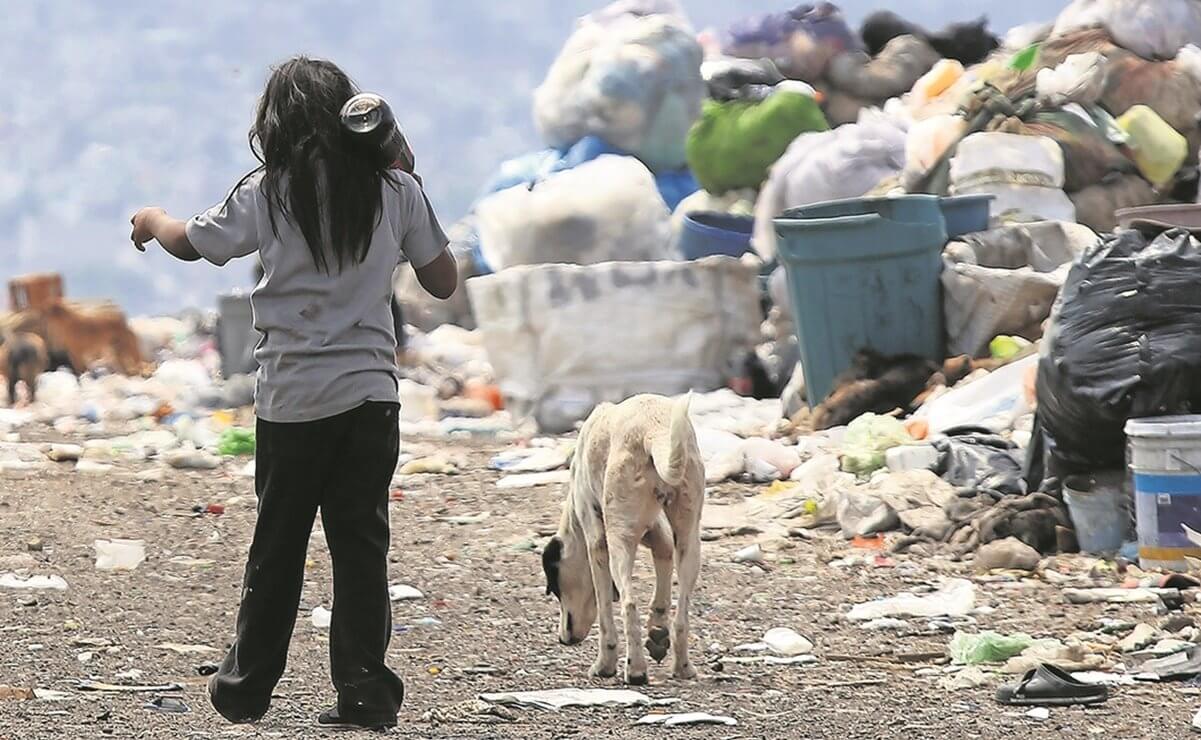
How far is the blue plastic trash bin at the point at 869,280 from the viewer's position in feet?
29.1

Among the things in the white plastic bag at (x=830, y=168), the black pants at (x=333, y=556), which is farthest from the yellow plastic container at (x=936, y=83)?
the black pants at (x=333, y=556)

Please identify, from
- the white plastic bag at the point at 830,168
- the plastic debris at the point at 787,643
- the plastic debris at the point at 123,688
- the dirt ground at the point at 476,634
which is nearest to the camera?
the dirt ground at the point at 476,634

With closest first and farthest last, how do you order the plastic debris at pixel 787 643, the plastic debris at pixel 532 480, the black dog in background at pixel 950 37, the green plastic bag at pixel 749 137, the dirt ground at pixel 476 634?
the dirt ground at pixel 476 634 → the plastic debris at pixel 787 643 → the plastic debris at pixel 532 480 → the green plastic bag at pixel 749 137 → the black dog in background at pixel 950 37

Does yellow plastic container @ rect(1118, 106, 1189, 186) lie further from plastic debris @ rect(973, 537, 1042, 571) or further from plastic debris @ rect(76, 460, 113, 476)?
plastic debris @ rect(76, 460, 113, 476)

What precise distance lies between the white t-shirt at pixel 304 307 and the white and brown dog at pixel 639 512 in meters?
0.87

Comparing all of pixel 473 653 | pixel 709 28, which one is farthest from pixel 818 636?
pixel 709 28

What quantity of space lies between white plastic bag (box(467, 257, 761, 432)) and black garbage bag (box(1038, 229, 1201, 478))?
14.1 ft

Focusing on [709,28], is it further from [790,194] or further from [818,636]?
[818,636]

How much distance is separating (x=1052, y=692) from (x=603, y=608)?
41.5 inches

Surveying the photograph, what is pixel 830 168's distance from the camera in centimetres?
1086

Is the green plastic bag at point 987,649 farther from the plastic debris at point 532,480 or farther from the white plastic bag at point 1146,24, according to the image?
the white plastic bag at point 1146,24

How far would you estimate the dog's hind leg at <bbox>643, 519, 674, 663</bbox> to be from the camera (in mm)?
4406

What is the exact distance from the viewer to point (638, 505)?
4309 mm

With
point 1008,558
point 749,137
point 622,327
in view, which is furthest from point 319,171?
point 749,137
